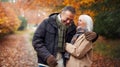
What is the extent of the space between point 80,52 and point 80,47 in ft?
0.20

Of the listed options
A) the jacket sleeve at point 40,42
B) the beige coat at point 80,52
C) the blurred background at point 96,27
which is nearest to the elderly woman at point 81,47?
the beige coat at point 80,52

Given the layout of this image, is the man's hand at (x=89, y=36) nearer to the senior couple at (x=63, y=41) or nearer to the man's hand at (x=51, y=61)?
the senior couple at (x=63, y=41)

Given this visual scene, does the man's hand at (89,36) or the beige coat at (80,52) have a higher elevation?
the man's hand at (89,36)

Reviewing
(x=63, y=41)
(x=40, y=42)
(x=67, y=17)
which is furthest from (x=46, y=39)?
(x=67, y=17)

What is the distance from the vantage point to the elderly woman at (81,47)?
12.4ft

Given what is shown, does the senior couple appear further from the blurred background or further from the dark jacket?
the blurred background

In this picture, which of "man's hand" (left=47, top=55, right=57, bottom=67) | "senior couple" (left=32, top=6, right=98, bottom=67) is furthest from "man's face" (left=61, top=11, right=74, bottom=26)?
"man's hand" (left=47, top=55, right=57, bottom=67)

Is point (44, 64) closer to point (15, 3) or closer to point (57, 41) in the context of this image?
point (57, 41)

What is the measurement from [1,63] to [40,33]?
24.6 ft

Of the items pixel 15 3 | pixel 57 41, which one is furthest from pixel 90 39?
pixel 15 3

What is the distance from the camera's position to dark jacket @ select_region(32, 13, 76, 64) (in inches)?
149

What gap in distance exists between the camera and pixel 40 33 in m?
3.80

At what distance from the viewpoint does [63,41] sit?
3.90 metres

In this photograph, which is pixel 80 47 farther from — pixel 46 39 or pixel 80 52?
pixel 46 39
